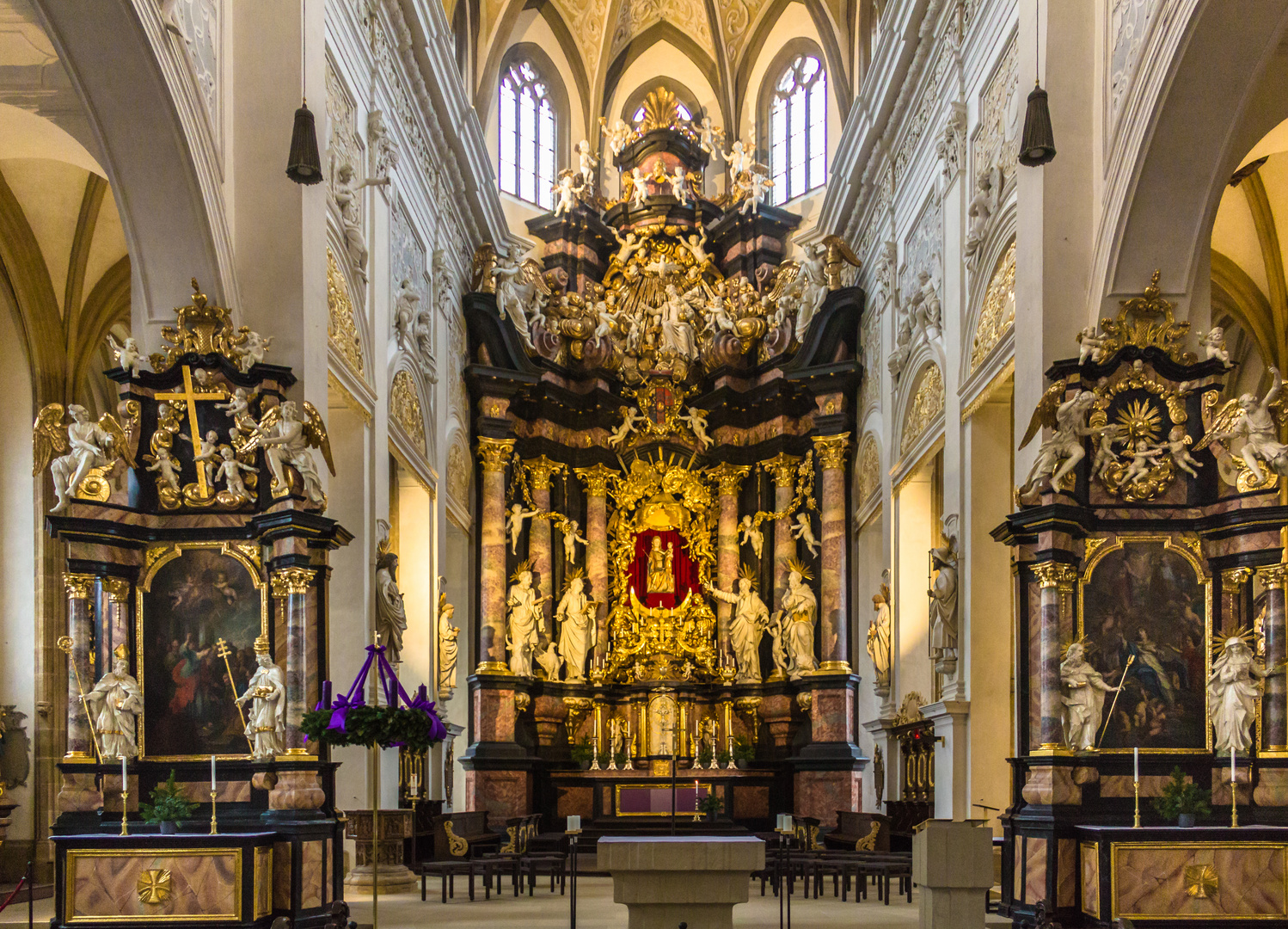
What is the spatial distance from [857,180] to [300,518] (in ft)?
45.0

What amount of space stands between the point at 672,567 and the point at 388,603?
10.0m

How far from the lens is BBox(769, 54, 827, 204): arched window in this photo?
2648 cm

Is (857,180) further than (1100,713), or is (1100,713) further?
(857,180)

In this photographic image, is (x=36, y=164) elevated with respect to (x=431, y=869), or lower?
elevated

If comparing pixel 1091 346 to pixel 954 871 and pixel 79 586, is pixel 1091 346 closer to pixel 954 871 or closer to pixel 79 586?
pixel 954 871

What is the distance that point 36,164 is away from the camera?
52.8 feet

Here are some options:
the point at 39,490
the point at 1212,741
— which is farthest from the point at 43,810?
the point at 1212,741

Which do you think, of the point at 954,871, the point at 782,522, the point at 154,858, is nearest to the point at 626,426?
the point at 782,522

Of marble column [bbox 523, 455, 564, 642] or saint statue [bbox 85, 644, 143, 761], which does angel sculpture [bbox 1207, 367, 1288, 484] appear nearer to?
saint statue [bbox 85, 644, 143, 761]

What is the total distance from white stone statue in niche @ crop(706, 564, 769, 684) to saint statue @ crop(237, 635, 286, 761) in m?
14.0

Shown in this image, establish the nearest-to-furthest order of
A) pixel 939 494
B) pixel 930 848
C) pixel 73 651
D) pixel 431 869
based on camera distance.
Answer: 1. pixel 930 848
2. pixel 73 651
3. pixel 431 869
4. pixel 939 494

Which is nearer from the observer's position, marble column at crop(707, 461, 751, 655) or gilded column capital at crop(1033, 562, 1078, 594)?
gilded column capital at crop(1033, 562, 1078, 594)

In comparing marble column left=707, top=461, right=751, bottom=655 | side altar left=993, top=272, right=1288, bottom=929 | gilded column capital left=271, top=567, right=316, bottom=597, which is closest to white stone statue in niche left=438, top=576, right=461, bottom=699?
marble column left=707, top=461, right=751, bottom=655

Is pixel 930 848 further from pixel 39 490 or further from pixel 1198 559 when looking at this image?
pixel 39 490
